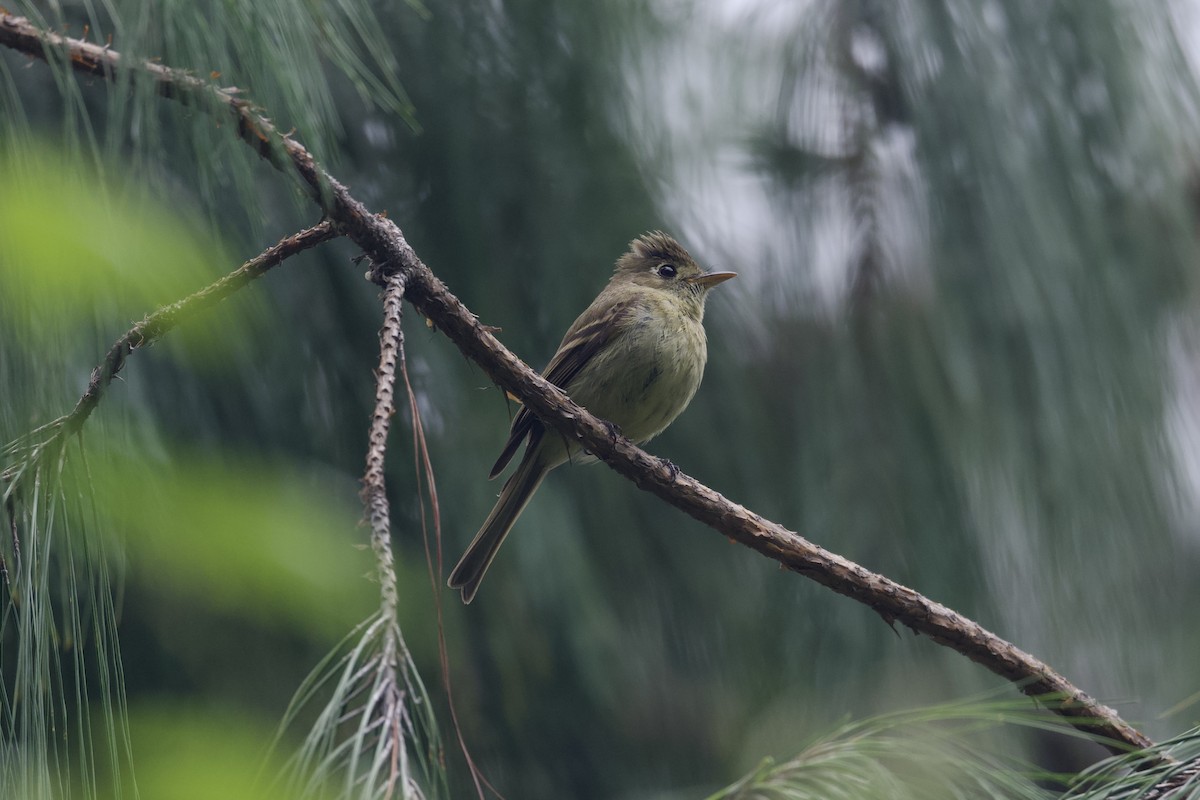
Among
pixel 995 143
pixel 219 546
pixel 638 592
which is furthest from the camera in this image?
pixel 638 592

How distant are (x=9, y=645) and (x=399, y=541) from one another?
2.98 ft

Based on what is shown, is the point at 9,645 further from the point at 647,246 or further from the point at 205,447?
the point at 647,246

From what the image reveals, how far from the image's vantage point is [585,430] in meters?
2.46

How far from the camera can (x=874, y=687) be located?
320cm

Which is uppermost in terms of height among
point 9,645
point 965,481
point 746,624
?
point 965,481

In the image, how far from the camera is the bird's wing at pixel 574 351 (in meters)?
3.17

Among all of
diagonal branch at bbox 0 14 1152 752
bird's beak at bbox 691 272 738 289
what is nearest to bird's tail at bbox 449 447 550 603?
diagonal branch at bbox 0 14 1152 752

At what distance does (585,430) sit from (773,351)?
1152 mm

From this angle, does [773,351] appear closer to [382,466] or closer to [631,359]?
[631,359]

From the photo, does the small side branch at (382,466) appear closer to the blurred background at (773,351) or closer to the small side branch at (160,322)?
the small side branch at (160,322)

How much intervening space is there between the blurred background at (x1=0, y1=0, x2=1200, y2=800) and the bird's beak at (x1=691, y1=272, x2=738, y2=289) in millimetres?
56

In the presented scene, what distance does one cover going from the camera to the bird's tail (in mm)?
2953

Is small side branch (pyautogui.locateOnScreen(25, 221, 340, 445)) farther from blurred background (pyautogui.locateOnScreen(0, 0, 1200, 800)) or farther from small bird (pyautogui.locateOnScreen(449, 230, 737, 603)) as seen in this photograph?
small bird (pyautogui.locateOnScreen(449, 230, 737, 603))

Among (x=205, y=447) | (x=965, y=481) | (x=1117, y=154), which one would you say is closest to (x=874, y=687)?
(x=965, y=481)
